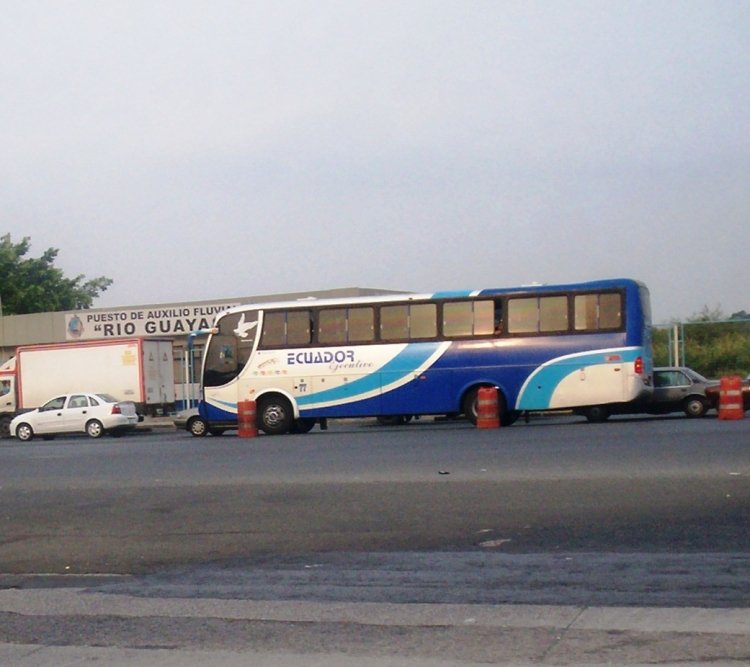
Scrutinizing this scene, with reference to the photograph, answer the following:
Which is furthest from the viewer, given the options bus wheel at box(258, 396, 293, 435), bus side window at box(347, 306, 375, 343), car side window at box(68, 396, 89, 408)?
car side window at box(68, 396, 89, 408)

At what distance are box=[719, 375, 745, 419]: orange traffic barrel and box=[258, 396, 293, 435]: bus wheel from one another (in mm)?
11058

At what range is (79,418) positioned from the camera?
123ft

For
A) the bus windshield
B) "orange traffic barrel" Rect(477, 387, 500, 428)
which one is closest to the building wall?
the bus windshield

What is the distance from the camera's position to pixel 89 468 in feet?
64.8

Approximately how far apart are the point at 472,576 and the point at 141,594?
2.41m

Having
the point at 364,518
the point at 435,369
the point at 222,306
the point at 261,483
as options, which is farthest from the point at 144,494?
the point at 222,306

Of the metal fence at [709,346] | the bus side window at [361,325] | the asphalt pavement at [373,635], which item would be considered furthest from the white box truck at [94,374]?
the asphalt pavement at [373,635]

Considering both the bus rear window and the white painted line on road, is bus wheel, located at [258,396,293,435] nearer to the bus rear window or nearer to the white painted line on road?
the bus rear window

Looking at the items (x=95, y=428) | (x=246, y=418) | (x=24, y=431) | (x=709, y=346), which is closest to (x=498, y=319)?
(x=246, y=418)

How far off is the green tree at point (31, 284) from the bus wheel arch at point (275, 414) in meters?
44.4

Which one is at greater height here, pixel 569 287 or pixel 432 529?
pixel 569 287

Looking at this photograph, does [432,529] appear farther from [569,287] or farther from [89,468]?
[569,287]

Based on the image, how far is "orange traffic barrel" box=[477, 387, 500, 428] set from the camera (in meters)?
27.5

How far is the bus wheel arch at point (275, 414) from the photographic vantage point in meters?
30.1
